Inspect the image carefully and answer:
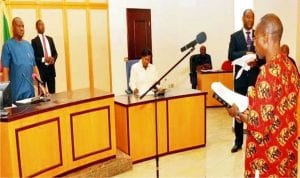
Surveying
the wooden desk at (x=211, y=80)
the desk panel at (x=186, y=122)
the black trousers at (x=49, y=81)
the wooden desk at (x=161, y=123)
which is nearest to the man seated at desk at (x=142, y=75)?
the wooden desk at (x=161, y=123)

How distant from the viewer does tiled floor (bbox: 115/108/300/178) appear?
3.97 m

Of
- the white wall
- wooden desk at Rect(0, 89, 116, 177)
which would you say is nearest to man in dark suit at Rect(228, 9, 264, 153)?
wooden desk at Rect(0, 89, 116, 177)

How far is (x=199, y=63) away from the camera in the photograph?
776cm

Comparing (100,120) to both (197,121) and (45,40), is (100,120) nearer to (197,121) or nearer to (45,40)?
(197,121)

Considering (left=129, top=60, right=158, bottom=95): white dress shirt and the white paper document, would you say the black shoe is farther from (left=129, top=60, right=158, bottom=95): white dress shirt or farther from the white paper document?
the white paper document

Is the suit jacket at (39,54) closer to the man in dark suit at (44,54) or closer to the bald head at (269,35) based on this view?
the man in dark suit at (44,54)

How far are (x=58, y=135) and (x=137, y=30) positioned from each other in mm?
4535

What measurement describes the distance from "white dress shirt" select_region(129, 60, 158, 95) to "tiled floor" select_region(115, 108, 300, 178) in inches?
40.3

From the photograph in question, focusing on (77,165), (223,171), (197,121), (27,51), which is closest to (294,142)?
(223,171)

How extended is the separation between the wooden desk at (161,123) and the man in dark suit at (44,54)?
154cm

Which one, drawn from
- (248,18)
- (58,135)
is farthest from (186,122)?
(58,135)

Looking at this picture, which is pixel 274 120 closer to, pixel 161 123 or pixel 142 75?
pixel 161 123

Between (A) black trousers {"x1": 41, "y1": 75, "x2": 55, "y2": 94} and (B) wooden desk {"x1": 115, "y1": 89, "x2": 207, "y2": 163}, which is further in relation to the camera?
(A) black trousers {"x1": 41, "y1": 75, "x2": 55, "y2": 94}

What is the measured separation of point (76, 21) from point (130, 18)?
4.25ft
